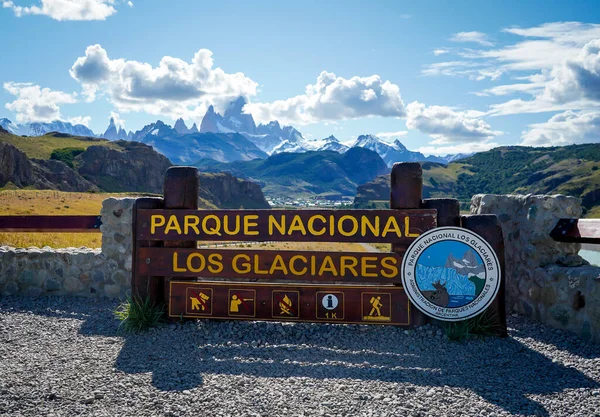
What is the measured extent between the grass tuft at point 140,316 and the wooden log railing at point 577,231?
259 inches

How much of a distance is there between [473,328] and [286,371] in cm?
300

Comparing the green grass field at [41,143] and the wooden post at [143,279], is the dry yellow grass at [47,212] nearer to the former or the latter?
the wooden post at [143,279]

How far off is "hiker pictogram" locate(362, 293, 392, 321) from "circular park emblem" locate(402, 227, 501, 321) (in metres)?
0.36

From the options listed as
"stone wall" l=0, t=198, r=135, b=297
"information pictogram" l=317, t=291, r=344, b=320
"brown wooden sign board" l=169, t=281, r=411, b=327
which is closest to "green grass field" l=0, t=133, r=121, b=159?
"stone wall" l=0, t=198, r=135, b=297

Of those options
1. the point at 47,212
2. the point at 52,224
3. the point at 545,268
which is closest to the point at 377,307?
the point at 545,268

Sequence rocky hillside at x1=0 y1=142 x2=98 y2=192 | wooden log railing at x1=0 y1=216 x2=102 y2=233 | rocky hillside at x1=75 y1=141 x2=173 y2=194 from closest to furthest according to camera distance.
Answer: wooden log railing at x1=0 y1=216 x2=102 y2=233 < rocky hillside at x1=0 y1=142 x2=98 y2=192 < rocky hillside at x1=75 y1=141 x2=173 y2=194

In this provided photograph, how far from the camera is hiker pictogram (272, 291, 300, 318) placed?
312 inches

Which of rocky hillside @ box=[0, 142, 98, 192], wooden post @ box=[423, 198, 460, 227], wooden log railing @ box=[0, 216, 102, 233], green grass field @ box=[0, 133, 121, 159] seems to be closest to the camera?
wooden post @ box=[423, 198, 460, 227]

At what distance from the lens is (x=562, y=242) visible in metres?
8.48

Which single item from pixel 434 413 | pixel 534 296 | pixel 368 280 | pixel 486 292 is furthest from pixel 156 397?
pixel 534 296

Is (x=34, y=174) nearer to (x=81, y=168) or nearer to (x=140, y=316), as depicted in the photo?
(x=81, y=168)

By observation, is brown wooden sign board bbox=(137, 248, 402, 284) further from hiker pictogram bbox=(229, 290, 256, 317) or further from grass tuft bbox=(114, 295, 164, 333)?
grass tuft bbox=(114, 295, 164, 333)

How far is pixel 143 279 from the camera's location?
8281 millimetres

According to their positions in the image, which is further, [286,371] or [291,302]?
[291,302]
